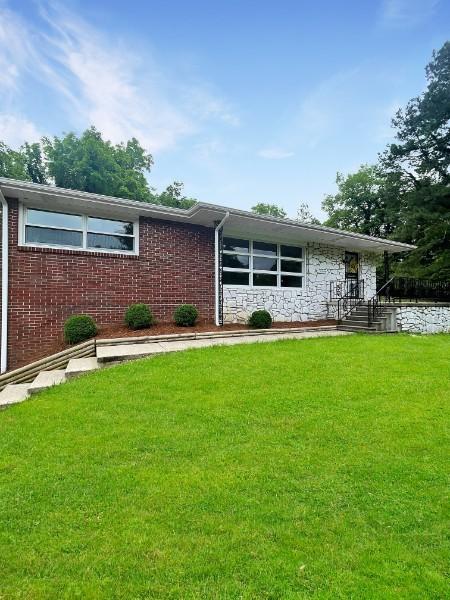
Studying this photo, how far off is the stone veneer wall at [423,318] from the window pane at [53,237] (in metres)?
9.36

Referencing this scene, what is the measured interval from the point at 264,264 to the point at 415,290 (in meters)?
5.76

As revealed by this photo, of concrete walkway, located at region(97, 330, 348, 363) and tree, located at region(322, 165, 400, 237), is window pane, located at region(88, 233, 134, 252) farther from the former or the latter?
tree, located at region(322, 165, 400, 237)

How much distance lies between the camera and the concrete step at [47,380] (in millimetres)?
5012

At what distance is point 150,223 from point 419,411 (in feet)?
24.1

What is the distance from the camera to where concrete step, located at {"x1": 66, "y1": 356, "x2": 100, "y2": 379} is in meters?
5.59

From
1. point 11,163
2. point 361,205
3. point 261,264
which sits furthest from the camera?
point 361,205

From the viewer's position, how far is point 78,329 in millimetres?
7395

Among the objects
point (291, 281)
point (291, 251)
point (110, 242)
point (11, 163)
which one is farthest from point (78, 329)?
point (11, 163)

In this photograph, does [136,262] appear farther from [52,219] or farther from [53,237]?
[52,219]

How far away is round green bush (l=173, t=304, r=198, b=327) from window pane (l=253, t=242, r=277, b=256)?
331 cm

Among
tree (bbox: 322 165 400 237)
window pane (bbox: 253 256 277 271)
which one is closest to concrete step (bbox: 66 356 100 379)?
window pane (bbox: 253 256 277 271)

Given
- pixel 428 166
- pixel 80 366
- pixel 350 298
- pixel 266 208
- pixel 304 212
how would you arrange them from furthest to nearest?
pixel 304 212 < pixel 266 208 < pixel 428 166 < pixel 350 298 < pixel 80 366

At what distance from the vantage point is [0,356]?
7.29 m

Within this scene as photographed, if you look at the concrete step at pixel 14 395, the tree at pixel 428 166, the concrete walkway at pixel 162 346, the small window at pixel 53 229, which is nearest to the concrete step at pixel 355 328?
the concrete walkway at pixel 162 346
